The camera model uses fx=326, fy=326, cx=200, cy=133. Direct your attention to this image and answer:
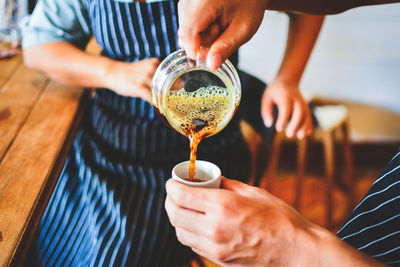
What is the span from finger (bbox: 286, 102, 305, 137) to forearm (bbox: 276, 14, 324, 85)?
119 mm

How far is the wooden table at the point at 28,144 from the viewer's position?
0.71 m

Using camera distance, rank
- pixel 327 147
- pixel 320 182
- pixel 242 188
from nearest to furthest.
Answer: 1. pixel 242 188
2. pixel 327 147
3. pixel 320 182

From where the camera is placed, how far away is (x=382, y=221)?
26.1 inches

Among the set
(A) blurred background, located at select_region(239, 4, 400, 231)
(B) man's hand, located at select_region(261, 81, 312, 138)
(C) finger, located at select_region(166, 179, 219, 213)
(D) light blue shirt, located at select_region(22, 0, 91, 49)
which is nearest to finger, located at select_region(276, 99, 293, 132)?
(B) man's hand, located at select_region(261, 81, 312, 138)

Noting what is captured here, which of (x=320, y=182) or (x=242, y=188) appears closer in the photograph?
(x=242, y=188)

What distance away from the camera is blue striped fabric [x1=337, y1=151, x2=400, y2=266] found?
648 mm

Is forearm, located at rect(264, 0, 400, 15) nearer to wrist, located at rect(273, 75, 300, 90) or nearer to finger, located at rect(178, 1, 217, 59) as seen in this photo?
finger, located at rect(178, 1, 217, 59)

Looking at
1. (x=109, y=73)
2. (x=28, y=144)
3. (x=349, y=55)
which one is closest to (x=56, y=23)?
(x=109, y=73)

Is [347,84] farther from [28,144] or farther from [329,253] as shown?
[28,144]

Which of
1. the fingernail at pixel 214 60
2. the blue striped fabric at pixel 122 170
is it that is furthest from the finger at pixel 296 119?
the fingernail at pixel 214 60

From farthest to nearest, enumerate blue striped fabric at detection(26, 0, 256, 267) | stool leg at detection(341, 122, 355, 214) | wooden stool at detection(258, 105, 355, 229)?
stool leg at detection(341, 122, 355, 214)
wooden stool at detection(258, 105, 355, 229)
blue striped fabric at detection(26, 0, 256, 267)

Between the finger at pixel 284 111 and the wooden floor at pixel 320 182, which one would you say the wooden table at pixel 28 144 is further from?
the wooden floor at pixel 320 182

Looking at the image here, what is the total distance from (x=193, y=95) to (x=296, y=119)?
58 centimetres

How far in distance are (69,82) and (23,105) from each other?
0.19 metres
